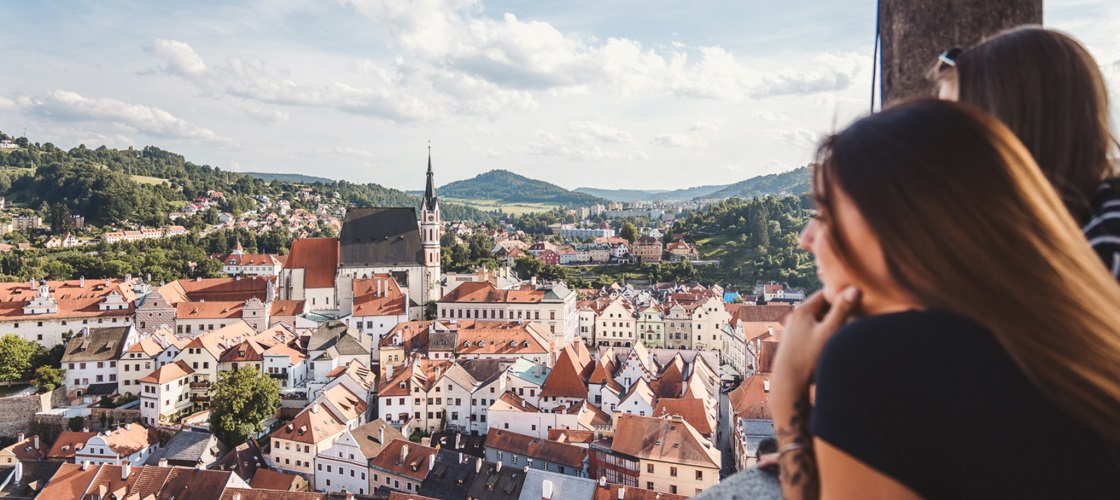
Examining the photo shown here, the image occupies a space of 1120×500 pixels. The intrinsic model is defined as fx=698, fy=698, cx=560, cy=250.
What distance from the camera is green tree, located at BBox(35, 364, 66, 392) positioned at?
1101 inches

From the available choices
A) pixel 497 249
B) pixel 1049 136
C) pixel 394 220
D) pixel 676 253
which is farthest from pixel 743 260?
pixel 1049 136

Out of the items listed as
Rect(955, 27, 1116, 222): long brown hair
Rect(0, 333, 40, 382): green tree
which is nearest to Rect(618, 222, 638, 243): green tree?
Rect(0, 333, 40, 382): green tree

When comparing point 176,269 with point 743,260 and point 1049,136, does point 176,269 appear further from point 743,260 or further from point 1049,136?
point 1049,136

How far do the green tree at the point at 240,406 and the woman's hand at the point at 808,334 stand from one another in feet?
85.7

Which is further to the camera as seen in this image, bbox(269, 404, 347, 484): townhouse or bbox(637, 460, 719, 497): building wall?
bbox(269, 404, 347, 484): townhouse

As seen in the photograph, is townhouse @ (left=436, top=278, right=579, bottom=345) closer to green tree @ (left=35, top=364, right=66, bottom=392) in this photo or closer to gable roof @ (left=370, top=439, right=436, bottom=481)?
gable roof @ (left=370, top=439, right=436, bottom=481)

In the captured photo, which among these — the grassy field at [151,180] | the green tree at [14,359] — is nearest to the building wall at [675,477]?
the green tree at [14,359]

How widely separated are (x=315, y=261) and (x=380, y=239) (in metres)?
3.90

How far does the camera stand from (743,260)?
6525 centimetres

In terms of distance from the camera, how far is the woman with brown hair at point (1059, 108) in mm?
1270

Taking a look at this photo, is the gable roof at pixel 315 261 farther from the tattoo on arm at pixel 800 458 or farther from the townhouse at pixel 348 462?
the tattoo on arm at pixel 800 458

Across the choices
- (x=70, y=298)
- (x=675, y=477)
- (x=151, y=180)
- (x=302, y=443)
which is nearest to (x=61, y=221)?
(x=70, y=298)

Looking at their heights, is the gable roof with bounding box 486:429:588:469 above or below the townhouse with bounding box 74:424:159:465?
above

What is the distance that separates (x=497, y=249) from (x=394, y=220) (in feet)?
125
